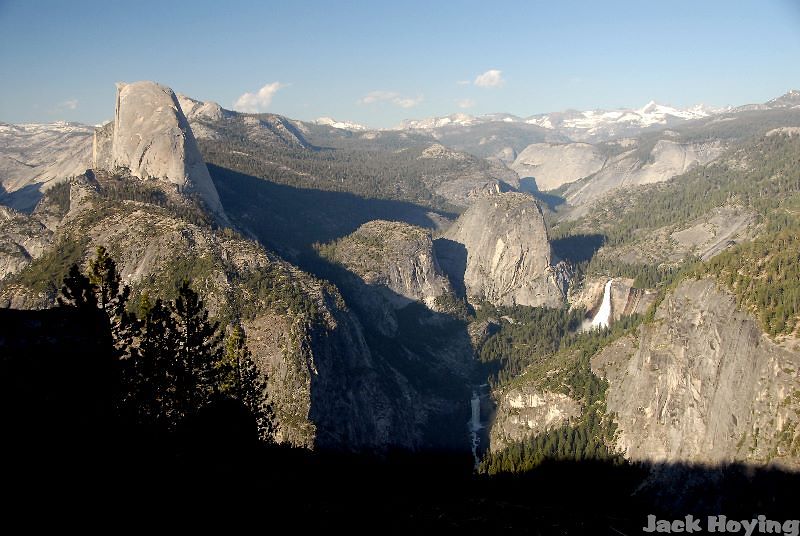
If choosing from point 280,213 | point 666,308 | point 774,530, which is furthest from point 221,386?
point 280,213

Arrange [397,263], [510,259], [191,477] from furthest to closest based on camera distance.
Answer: [510,259] → [397,263] → [191,477]

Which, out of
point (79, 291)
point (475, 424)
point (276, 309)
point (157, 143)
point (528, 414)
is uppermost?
point (157, 143)

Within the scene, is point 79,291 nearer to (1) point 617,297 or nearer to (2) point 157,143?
(2) point 157,143

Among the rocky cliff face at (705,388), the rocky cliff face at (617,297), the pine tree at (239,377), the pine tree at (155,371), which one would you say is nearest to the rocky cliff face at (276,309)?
the pine tree at (239,377)

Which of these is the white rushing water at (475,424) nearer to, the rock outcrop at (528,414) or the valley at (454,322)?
the valley at (454,322)

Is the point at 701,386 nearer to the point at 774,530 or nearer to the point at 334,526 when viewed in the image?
the point at 774,530

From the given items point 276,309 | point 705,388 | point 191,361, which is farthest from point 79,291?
point 705,388
